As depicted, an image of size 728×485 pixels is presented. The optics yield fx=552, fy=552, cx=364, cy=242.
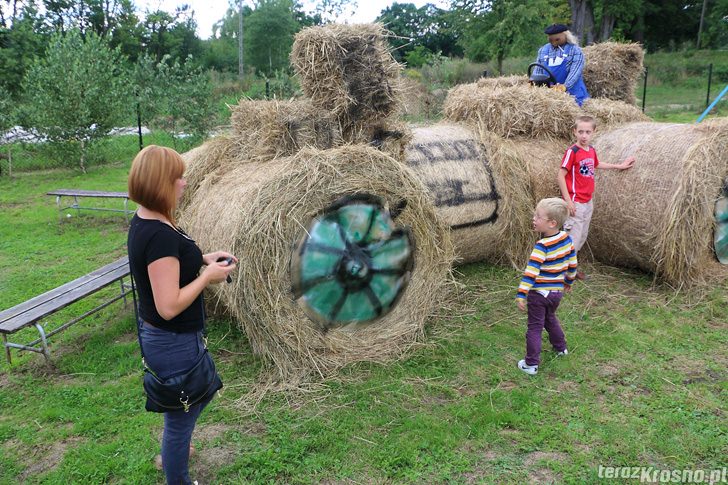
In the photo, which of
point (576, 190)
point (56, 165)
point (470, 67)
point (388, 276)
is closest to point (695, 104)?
point (470, 67)

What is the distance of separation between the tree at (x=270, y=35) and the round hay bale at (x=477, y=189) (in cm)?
3585

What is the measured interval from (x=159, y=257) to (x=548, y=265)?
2734mm

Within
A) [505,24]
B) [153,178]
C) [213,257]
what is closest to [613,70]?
[213,257]

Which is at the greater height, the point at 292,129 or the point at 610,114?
the point at 610,114

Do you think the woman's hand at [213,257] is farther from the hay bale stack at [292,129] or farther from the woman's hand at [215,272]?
the hay bale stack at [292,129]

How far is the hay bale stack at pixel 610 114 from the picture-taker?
649 cm

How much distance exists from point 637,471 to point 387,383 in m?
1.68

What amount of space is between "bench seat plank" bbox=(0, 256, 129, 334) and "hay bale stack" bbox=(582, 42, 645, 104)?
679 cm

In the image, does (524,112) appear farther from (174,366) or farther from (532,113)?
(174,366)

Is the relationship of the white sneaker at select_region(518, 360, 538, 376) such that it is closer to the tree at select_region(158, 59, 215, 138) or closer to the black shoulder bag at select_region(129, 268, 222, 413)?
the black shoulder bag at select_region(129, 268, 222, 413)

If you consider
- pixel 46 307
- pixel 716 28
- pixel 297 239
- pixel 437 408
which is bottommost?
pixel 437 408

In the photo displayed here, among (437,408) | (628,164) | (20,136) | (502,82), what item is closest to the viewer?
(437,408)

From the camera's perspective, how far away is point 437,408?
373 cm

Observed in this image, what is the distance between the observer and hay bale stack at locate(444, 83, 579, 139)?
21.1 feet
